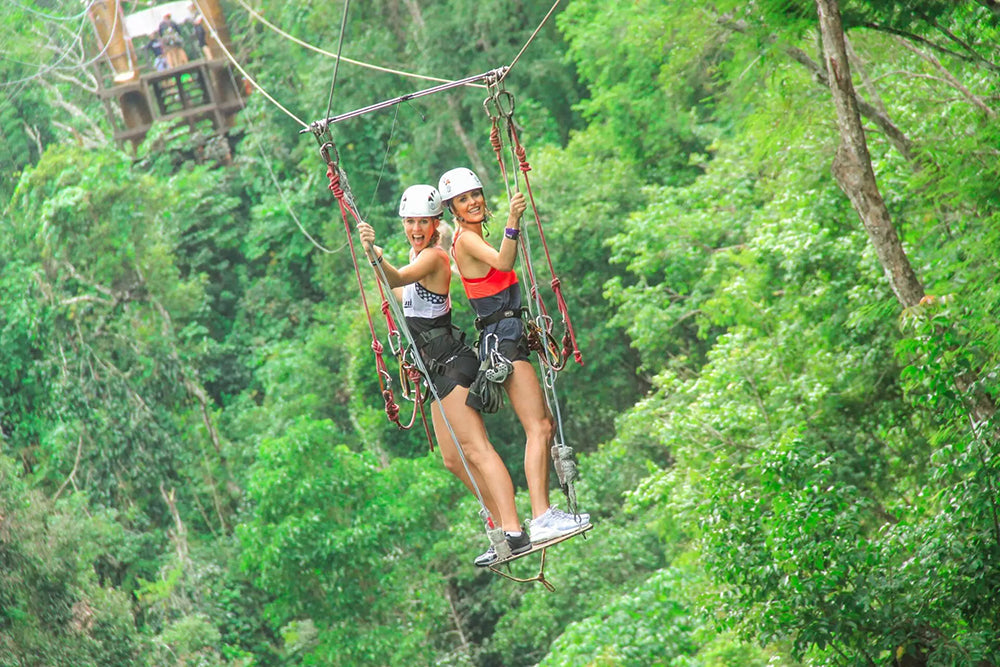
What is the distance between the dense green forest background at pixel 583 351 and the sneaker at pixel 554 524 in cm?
234

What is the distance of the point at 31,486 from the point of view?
83.1ft

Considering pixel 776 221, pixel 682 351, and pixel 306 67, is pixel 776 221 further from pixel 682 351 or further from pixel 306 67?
pixel 306 67

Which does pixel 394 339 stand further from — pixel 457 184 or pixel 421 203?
pixel 457 184

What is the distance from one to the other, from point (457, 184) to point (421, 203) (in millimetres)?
193

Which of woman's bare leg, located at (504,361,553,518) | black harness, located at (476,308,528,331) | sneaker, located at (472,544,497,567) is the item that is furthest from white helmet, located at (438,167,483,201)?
sneaker, located at (472,544,497,567)

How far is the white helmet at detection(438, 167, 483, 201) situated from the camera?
260 inches

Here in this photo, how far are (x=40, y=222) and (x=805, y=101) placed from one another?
18.6 metres

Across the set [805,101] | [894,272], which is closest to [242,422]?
[805,101]

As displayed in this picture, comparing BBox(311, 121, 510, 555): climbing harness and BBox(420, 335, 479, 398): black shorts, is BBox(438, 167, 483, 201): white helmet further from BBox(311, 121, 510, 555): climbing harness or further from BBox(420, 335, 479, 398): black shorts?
BBox(420, 335, 479, 398): black shorts

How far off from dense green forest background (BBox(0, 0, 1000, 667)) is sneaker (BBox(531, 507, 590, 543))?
2.34 m

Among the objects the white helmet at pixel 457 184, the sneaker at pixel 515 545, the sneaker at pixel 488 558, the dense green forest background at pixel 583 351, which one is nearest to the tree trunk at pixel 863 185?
the dense green forest background at pixel 583 351

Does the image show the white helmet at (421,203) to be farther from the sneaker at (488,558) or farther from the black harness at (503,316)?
the sneaker at (488,558)

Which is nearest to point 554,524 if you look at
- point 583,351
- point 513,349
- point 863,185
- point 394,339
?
point 513,349

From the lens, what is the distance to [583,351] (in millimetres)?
23172
